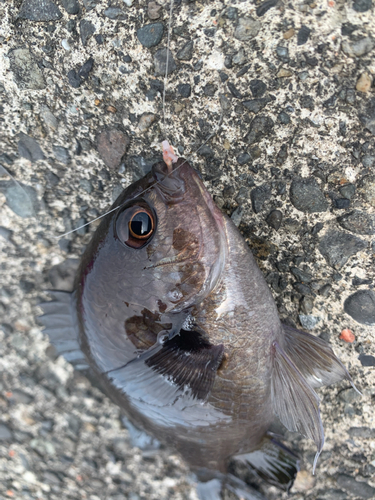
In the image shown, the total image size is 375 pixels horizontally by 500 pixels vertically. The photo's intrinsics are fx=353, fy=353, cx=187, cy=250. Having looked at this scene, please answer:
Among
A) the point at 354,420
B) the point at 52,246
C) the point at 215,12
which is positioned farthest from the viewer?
the point at 52,246

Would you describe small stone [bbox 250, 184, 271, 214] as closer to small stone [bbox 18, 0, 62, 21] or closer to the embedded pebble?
the embedded pebble

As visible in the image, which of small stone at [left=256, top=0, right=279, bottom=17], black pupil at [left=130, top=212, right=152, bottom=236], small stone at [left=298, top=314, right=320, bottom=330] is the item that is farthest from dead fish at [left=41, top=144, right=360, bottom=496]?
small stone at [left=256, top=0, right=279, bottom=17]

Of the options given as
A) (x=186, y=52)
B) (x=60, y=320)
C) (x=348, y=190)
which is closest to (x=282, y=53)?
(x=186, y=52)

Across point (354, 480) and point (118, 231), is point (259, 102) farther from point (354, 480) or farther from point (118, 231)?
point (354, 480)

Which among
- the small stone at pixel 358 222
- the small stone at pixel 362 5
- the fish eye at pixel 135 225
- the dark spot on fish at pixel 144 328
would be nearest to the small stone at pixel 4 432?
the dark spot on fish at pixel 144 328

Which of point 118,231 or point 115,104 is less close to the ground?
point 115,104

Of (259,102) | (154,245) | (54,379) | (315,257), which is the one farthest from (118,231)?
(54,379)

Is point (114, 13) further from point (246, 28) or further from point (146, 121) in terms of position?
point (246, 28)

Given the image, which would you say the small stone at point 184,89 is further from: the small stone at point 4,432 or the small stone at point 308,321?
the small stone at point 4,432
